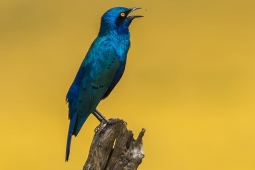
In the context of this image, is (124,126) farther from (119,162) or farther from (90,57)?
(90,57)

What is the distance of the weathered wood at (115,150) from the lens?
127 cm

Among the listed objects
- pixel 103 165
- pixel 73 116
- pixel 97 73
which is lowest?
pixel 103 165

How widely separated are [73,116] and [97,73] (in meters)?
0.18

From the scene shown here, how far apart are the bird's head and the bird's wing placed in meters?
0.07

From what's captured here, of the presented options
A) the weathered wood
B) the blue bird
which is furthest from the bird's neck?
the weathered wood

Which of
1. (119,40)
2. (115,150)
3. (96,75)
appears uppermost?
(119,40)

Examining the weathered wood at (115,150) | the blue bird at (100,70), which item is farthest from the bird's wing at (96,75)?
the weathered wood at (115,150)

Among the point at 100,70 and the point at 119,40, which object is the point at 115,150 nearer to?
the point at 100,70

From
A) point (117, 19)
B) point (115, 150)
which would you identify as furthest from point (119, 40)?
point (115, 150)

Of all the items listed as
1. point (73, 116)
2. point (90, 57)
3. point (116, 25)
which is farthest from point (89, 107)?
point (116, 25)

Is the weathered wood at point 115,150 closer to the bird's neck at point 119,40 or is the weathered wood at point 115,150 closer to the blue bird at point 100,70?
the blue bird at point 100,70

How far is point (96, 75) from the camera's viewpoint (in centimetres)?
140

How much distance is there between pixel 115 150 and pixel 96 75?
289mm

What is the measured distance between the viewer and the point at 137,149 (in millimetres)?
1276
